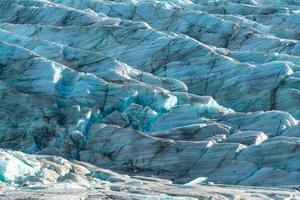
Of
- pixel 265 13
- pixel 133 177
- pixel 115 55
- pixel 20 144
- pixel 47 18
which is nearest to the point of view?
pixel 133 177

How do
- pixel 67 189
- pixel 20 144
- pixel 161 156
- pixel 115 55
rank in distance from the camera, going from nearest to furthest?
1. pixel 67 189
2. pixel 161 156
3. pixel 20 144
4. pixel 115 55

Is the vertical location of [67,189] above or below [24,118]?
above

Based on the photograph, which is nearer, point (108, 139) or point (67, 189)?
point (67, 189)

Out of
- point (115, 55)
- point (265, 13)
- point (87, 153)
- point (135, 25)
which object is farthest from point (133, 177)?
point (265, 13)

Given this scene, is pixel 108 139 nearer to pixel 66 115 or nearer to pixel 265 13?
pixel 66 115

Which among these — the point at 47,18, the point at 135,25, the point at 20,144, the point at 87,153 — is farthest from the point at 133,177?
the point at 47,18

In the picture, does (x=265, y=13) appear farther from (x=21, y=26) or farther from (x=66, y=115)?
(x=66, y=115)
